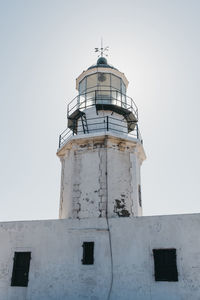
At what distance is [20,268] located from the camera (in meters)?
10.7

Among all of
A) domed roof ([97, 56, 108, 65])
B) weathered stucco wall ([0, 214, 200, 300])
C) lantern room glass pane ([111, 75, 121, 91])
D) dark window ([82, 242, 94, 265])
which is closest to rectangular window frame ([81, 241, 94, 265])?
dark window ([82, 242, 94, 265])

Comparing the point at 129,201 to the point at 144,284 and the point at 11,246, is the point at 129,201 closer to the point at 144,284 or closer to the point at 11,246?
the point at 144,284

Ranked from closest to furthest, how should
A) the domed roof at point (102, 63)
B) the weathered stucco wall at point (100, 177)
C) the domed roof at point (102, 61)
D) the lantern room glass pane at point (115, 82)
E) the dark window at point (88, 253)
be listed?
the dark window at point (88, 253) → the weathered stucco wall at point (100, 177) → the lantern room glass pane at point (115, 82) → the domed roof at point (102, 63) → the domed roof at point (102, 61)

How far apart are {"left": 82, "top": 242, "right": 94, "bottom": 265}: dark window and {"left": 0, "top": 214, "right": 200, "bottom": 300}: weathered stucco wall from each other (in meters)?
0.15

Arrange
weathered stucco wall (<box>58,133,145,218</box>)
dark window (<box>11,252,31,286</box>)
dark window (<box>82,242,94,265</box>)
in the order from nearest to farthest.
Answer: dark window (<box>82,242,94,265</box>), dark window (<box>11,252,31,286</box>), weathered stucco wall (<box>58,133,145,218</box>)

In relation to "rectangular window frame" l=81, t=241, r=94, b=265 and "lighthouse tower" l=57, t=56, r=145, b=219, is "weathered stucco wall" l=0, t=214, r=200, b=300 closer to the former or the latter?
"rectangular window frame" l=81, t=241, r=94, b=265

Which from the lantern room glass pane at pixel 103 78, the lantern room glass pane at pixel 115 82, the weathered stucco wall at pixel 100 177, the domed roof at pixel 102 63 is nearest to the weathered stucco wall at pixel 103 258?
the weathered stucco wall at pixel 100 177

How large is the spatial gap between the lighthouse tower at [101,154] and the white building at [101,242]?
0.05 meters

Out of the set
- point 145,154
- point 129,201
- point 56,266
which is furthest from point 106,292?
point 145,154

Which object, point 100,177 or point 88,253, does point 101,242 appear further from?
point 100,177

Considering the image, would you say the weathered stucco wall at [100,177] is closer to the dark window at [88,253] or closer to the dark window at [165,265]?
the dark window at [88,253]

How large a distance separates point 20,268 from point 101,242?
11.1 ft

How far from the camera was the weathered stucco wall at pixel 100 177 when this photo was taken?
1177cm

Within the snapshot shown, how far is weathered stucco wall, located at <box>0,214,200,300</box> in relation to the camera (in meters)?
9.27
